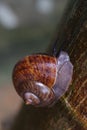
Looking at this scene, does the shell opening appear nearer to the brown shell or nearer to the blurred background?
the brown shell

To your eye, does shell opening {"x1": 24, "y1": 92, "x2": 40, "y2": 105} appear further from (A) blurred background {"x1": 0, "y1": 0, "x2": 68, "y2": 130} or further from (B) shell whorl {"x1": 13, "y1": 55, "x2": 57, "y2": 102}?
(A) blurred background {"x1": 0, "y1": 0, "x2": 68, "y2": 130}

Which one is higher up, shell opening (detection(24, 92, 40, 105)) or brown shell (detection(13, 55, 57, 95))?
brown shell (detection(13, 55, 57, 95))

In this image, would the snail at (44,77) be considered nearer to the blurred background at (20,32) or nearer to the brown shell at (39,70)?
the brown shell at (39,70)

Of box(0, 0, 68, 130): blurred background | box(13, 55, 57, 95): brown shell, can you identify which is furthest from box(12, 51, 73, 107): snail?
box(0, 0, 68, 130): blurred background

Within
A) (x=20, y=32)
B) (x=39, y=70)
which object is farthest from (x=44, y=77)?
A: (x=20, y=32)

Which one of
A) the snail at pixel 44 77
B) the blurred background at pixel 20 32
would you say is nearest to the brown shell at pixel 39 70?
the snail at pixel 44 77

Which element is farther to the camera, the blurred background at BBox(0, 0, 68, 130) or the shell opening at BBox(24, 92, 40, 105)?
the blurred background at BBox(0, 0, 68, 130)
